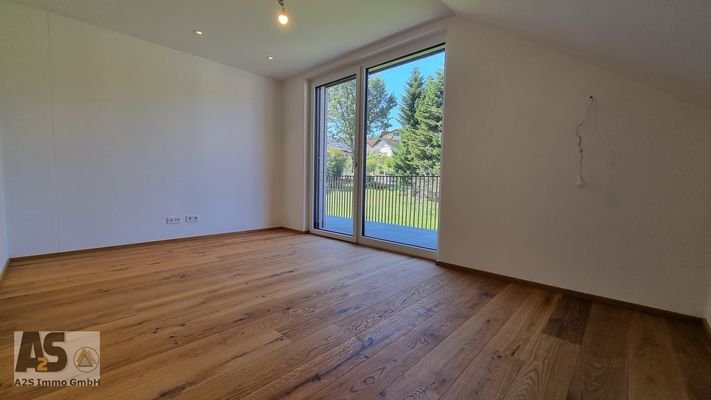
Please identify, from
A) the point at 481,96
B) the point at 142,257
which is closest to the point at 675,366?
the point at 481,96

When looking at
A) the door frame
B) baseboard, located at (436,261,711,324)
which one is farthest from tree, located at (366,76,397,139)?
baseboard, located at (436,261,711,324)

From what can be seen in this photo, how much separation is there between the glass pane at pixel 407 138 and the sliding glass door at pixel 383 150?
1 centimetres

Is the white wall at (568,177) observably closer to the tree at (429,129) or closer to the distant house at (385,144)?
the tree at (429,129)

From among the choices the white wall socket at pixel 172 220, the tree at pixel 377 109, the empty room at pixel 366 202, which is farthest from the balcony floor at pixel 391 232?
the white wall socket at pixel 172 220

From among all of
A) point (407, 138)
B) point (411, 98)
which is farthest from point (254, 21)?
point (407, 138)

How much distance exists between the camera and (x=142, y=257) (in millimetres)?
3207

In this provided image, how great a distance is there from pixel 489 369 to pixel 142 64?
462 cm

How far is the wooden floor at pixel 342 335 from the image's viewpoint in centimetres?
128

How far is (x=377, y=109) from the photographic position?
398 centimetres

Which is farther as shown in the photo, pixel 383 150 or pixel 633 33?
pixel 383 150

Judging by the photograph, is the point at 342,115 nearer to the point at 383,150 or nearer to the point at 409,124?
the point at 383,150

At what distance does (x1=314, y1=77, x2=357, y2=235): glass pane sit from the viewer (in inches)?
170

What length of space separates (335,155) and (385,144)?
93 centimetres

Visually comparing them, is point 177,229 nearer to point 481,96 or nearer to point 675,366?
point 481,96
